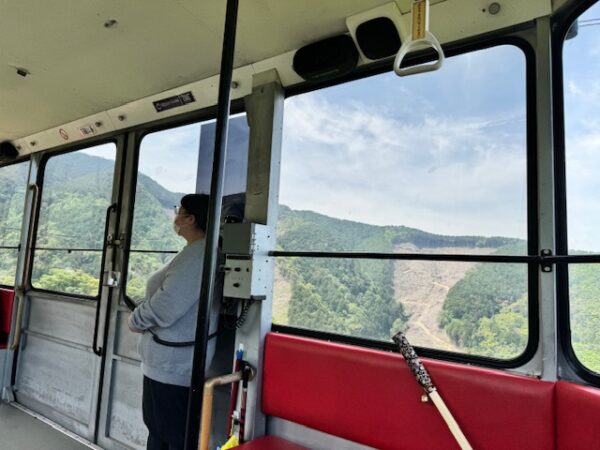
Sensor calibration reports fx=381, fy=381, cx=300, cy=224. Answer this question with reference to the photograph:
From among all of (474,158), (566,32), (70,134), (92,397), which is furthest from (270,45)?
(92,397)

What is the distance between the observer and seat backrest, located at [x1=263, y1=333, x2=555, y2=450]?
1.22 metres

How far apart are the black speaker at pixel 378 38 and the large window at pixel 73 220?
2239 millimetres

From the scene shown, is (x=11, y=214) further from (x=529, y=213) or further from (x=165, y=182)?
(x=529, y=213)

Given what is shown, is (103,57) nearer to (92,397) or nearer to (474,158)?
(474,158)

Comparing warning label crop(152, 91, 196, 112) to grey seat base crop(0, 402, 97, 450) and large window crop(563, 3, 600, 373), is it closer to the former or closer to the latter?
large window crop(563, 3, 600, 373)

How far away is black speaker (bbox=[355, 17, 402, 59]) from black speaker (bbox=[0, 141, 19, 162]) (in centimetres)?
372

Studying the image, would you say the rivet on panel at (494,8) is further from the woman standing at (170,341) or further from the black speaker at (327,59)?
the woman standing at (170,341)

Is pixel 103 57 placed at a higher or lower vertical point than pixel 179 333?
higher

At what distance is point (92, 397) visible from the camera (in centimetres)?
276

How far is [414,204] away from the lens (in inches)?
64.7

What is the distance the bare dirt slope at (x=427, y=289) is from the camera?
151 centimetres

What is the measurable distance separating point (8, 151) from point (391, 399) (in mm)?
4210

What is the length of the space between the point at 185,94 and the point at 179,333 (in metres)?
1.46

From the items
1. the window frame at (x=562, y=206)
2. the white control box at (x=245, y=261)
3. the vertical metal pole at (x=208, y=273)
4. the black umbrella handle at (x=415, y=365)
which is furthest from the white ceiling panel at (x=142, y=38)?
the black umbrella handle at (x=415, y=365)
